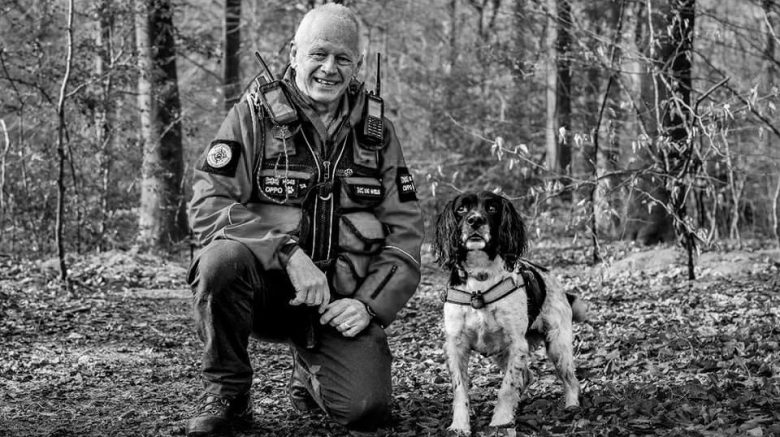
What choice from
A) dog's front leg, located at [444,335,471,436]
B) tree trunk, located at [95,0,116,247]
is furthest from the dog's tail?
tree trunk, located at [95,0,116,247]

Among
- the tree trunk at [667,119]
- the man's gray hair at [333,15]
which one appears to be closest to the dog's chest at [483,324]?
the man's gray hair at [333,15]

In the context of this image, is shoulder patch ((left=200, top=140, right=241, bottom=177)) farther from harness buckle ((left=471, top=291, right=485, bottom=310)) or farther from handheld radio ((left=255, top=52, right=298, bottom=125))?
harness buckle ((left=471, top=291, right=485, bottom=310))

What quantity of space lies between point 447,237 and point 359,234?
1.53 ft

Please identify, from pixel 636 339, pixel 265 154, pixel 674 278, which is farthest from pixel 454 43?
pixel 265 154

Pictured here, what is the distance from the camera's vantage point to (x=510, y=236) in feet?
13.4

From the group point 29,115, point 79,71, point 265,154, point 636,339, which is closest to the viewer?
point 265,154

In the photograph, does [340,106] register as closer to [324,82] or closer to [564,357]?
[324,82]

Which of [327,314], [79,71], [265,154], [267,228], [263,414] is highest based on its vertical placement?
[79,71]

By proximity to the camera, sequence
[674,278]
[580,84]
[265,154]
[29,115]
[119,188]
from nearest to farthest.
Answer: [265,154], [674,278], [29,115], [119,188], [580,84]

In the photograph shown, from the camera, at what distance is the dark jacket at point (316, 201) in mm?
3754

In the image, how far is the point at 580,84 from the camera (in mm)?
16734

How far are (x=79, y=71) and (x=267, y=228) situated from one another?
22.8 feet

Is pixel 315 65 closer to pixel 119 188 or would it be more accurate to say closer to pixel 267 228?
pixel 267 228

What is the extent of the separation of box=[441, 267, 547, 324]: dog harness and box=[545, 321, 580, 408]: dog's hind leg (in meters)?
0.19
